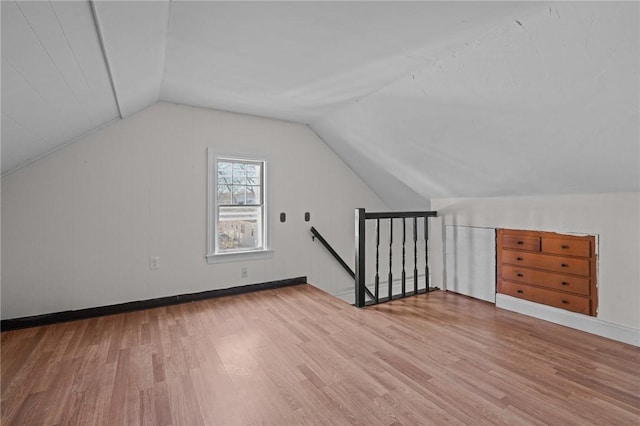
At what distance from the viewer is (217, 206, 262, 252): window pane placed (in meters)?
3.74

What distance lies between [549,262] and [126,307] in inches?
165

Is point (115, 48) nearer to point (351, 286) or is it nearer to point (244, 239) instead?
point (244, 239)

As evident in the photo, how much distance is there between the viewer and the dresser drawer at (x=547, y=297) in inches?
104

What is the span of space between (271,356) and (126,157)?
2477mm

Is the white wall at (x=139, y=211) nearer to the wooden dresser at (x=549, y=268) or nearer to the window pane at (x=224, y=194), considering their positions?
the window pane at (x=224, y=194)

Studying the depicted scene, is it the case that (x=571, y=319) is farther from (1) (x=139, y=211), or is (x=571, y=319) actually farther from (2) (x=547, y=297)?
(1) (x=139, y=211)

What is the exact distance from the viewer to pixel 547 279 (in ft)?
9.49

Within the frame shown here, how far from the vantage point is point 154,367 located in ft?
6.70

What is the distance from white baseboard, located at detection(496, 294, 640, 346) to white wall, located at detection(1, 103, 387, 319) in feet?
7.64

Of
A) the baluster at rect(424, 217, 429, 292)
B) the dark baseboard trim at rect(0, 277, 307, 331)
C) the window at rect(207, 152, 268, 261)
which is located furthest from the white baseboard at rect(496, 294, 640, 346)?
the window at rect(207, 152, 268, 261)

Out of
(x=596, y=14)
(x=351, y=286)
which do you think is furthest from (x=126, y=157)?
(x=596, y=14)

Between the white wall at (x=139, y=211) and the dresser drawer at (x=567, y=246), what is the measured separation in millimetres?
2623

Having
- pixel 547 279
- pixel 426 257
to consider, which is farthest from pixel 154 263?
pixel 547 279

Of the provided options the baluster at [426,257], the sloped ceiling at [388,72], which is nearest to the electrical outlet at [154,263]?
the sloped ceiling at [388,72]
